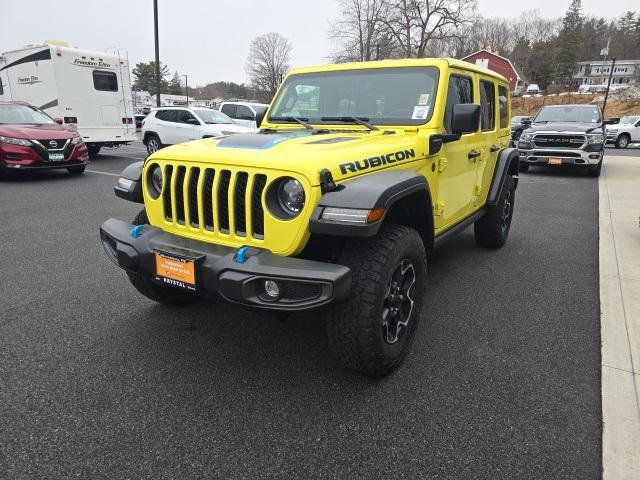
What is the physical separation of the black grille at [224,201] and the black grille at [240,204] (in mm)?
85

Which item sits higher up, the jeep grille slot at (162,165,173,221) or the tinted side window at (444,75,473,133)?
the tinted side window at (444,75,473,133)

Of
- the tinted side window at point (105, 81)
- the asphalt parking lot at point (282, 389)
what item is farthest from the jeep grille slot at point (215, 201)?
the tinted side window at point (105, 81)

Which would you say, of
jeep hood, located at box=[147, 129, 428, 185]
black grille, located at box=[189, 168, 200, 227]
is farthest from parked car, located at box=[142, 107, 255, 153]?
black grille, located at box=[189, 168, 200, 227]

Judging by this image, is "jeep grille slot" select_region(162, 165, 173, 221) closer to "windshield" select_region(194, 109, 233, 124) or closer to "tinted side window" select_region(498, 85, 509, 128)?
"tinted side window" select_region(498, 85, 509, 128)

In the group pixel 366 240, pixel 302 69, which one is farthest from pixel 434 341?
pixel 302 69

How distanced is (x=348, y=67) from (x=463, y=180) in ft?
4.47

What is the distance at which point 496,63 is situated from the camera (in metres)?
57.4

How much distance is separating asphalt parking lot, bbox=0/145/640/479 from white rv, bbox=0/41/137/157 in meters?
9.09

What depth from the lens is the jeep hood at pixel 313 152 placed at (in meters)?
2.37

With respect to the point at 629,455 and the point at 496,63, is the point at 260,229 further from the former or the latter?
the point at 496,63

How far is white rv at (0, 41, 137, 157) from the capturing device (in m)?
11.6

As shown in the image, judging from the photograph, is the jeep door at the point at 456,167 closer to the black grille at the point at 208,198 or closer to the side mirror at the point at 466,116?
the side mirror at the point at 466,116

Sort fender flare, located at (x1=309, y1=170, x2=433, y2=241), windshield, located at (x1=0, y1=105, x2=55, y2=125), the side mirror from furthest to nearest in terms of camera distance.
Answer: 1. windshield, located at (x1=0, y1=105, x2=55, y2=125)
2. the side mirror
3. fender flare, located at (x1=309, y1=170, x2=433, y2=241)

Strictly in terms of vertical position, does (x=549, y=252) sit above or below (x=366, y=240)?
below
